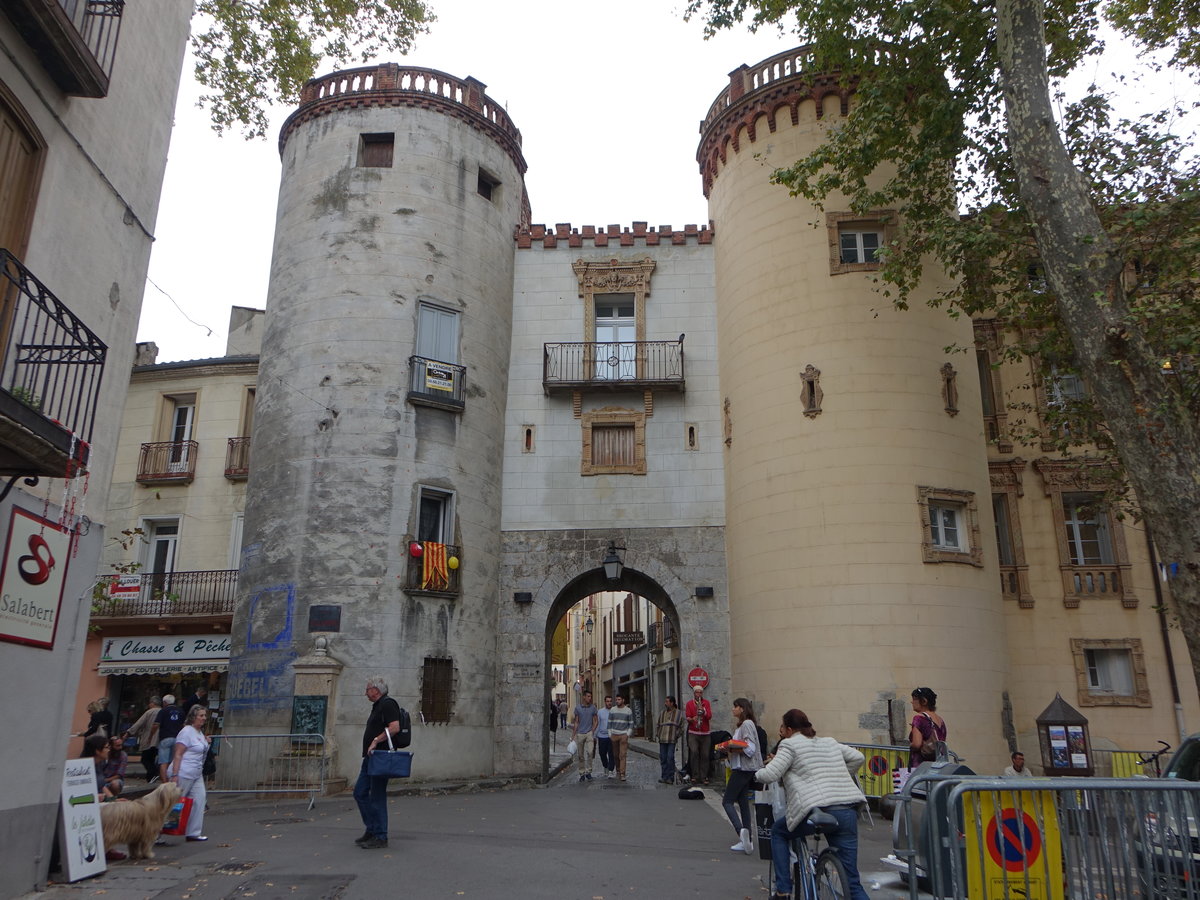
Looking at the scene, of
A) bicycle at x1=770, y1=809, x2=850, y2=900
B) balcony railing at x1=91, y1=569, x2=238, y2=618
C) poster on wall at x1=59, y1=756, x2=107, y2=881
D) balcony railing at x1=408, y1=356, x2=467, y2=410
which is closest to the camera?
bicycle at x1=770, y1=809, x2=850, y2=900

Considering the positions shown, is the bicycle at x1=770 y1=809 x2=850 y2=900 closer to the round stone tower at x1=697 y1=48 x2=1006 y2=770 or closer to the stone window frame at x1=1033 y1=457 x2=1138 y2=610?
the round stone tower at x1=697 y1=48 x2=1006 y2=770

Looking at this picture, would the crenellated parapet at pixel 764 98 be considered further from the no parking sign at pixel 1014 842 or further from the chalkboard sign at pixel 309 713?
the no parking sign at pixel 1014 842

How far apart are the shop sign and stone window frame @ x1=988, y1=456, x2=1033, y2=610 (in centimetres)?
1908

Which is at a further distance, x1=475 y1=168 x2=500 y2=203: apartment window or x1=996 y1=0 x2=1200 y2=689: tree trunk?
x1=475 y1=168 x2=500 y2=203: apartment window

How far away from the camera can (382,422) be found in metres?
19.4

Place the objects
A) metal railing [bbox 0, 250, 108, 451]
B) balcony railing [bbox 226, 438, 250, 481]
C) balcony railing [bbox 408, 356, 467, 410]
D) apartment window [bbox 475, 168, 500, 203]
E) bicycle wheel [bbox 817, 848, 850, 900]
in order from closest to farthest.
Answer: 1. bicycle wheel [bbox 817, 848, 850, 900]
2. metal railing [bbox 0, 250, 108, 451]
3. balcony railing [bbox 408, 356, 467, 410]
4. apartment window [bbox 475, 168, 500, 203]
5. balcony railing [bbox 226, 438, 250, 481]

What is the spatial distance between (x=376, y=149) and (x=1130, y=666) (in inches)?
795

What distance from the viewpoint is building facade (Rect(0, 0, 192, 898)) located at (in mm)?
7680

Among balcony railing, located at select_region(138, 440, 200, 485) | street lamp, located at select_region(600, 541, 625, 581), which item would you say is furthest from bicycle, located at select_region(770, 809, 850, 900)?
balcony railing, located at select_region(138, 440, 200, 485)

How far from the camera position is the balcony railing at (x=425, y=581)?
18.7 metres

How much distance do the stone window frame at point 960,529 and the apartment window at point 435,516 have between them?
9.61 m

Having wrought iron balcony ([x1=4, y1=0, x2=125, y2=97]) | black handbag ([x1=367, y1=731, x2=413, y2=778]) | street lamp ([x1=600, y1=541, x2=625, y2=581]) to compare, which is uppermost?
wrought iron balcony ([x1=4, y1=0, x2=125, y2=97])

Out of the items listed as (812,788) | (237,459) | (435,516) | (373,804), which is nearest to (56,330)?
(373,804)

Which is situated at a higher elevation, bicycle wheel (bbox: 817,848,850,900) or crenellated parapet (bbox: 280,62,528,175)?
crenellated parapet (bbox: 280,62,528,175)
